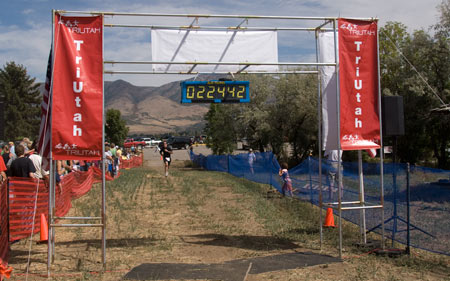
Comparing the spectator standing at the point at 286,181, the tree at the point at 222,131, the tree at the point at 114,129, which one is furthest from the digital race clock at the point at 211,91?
the tree at the point at 114,129

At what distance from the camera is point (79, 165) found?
73.1ft

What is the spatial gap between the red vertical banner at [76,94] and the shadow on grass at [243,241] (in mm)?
3117

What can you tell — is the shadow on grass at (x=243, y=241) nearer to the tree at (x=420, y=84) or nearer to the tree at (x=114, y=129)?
the tree at (x=420, y=84)

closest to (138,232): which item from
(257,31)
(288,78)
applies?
(257,31)

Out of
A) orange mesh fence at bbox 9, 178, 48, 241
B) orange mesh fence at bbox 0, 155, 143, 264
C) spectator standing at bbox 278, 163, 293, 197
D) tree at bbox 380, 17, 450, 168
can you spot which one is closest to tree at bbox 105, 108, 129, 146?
tree at bbox 380, 17, 450, 168

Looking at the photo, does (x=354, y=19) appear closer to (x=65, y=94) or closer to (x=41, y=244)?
(x=65, y=94)

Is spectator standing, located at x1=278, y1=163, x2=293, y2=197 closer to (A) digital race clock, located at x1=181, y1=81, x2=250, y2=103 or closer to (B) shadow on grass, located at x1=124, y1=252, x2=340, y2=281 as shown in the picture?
(A) digital race clock, located at x1=181, y1=81, x2=250, y2=103

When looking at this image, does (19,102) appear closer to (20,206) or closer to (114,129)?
(114,129)

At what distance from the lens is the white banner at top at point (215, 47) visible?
27.2ft

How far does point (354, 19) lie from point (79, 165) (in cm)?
1700

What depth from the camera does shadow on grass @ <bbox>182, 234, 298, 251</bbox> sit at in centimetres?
885

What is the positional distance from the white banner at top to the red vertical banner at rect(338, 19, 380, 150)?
133 cm

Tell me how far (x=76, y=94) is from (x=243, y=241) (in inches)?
169

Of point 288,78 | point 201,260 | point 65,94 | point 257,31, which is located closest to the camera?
point 65,94
